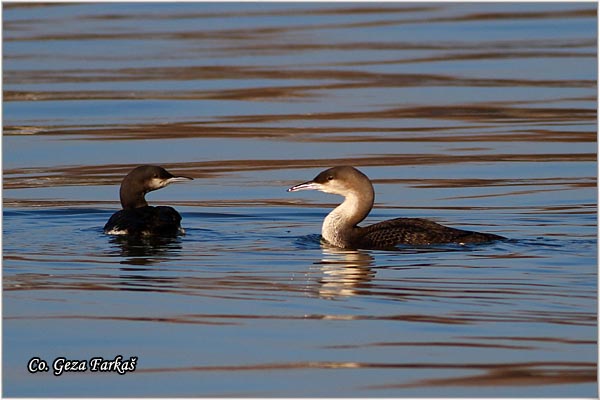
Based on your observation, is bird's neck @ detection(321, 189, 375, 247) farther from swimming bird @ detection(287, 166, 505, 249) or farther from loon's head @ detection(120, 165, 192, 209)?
loon's head @ detection(120, 165, 192, 209)

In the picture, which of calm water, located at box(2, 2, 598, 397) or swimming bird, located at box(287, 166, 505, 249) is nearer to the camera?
calm water, located at box(2, 2, 598, 397)

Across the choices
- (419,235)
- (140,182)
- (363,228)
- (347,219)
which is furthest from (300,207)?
(419,235)

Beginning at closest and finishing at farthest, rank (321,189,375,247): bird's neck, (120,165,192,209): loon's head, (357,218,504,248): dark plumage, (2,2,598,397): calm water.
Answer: (2,2,598,397): calm water → (357,218,504,248): dark plumage → (321,189,375,247): bird's neck → (120,165,192,209): loon's head

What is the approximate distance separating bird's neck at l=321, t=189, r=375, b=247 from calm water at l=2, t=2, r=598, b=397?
0.25 metres

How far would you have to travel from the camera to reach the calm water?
8.20 m

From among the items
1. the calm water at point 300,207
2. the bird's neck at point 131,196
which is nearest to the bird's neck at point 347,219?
the calm water at point 300,207

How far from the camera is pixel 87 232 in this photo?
12617 millimetres

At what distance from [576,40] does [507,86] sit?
630 centimetres

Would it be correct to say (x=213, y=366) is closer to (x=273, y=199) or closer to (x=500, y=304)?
(x=500, y=304)

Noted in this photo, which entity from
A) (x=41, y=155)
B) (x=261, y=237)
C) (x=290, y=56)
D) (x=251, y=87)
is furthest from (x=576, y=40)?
(x=261, y=237)

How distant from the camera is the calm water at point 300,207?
820cm

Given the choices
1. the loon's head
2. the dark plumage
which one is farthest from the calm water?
the loon's head

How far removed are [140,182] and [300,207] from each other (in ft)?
5.58

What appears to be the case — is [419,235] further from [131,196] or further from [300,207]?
[131,196]
